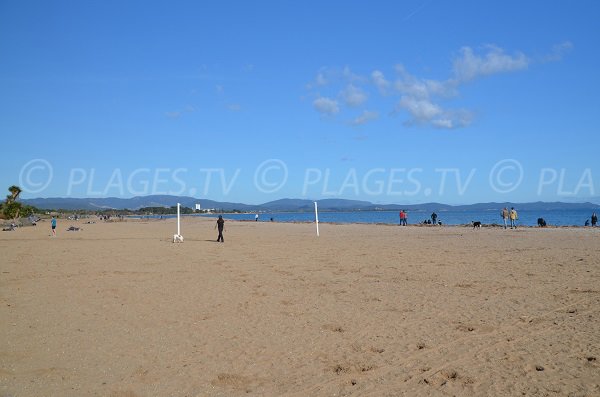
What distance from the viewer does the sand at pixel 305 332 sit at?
5449 mm

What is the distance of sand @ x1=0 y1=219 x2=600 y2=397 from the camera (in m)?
5.45

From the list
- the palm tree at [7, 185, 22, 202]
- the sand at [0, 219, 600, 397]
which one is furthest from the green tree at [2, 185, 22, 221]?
the sand at [0, 219, 600, 397]

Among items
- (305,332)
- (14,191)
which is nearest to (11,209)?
(14,191)

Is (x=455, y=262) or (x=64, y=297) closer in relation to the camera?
(x=64, y=297)

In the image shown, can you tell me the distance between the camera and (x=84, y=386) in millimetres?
5508

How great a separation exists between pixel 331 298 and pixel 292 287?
1.57 metres

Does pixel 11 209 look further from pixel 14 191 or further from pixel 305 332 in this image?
pixel 305 332

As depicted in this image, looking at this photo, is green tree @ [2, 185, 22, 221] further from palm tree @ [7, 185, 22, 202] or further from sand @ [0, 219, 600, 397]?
sand @ [0, 219, 600, 397]

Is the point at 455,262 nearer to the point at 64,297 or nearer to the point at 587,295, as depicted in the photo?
the point at 587,295

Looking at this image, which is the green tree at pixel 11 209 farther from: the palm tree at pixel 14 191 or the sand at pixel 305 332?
the sand at pixel 305 332

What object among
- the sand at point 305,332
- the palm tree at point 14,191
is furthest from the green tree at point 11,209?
the sand at point 305,332

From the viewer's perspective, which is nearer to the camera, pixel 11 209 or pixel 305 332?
pixel 305 332

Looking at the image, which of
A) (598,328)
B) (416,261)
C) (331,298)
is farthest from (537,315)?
(416,261)

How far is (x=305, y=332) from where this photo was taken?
7500mm
